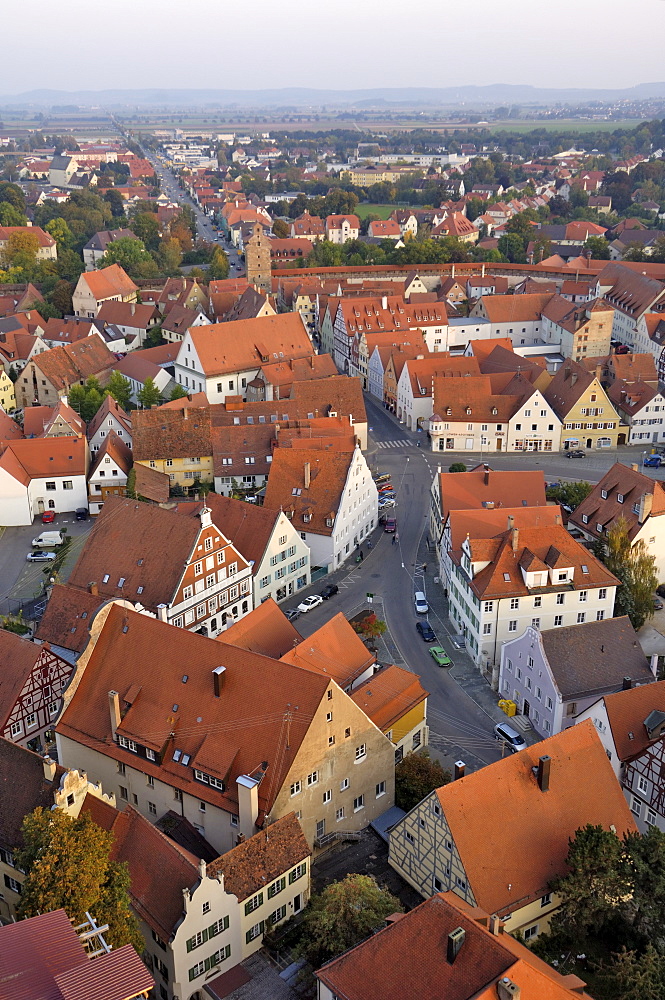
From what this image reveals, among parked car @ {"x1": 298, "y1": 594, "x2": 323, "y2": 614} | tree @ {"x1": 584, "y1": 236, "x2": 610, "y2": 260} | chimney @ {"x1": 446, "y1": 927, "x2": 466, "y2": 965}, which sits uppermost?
tree @ {"x1": 584, "y1": 236, "x2": 610, "y2": 260}

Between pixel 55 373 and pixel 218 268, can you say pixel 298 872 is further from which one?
pixel 218 268

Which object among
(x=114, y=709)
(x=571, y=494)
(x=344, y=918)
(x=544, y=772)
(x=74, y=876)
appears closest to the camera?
(x=74, y=876)

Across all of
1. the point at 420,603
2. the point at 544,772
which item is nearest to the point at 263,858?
the point at 544,772

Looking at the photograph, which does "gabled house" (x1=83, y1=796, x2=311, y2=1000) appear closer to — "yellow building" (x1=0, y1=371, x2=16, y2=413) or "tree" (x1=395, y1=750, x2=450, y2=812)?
"tree" (x1=395, y1=750, x2=450, y2=812)

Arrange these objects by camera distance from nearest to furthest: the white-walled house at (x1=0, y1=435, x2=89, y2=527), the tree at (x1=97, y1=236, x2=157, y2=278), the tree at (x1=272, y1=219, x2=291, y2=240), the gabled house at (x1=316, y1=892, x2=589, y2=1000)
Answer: the gabled house at (x1=316, y1=892, x2=589, y2=1000) → the white-walled house at (x1=0, y1=435, x2=89, y2=527) → the tree at (x1=97, y1=236, x2=157, y2=278) → the tree at (x1=272, y1=219, x2=291, y2=240)

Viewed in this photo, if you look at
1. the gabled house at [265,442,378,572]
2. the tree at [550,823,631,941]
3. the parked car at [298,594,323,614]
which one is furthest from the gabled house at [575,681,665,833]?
the gabled house at [265,442,378,572]

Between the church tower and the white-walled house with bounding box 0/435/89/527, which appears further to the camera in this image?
the church tower
